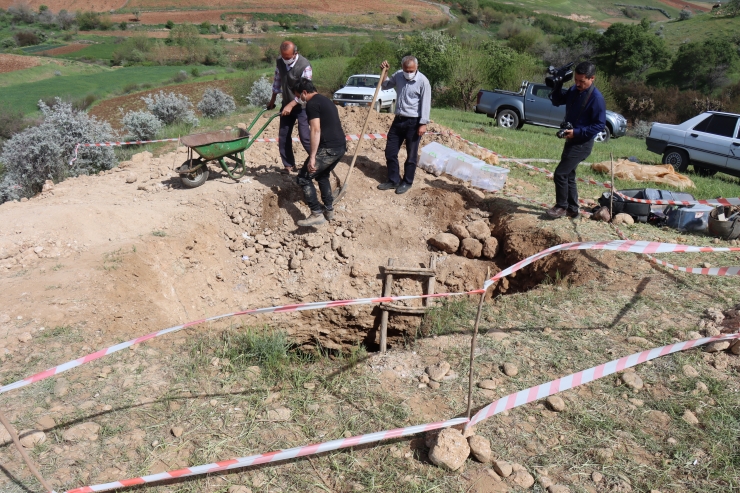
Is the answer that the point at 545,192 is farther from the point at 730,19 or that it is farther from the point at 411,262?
the point at 730,19

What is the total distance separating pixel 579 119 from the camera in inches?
215

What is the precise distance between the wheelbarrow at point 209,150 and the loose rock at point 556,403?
4.84 meters

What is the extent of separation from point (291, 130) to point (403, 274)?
251 cm

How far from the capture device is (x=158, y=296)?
5.20 meters

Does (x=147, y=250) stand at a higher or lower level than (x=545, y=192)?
lower

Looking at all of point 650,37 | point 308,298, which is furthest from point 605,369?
point 650,37

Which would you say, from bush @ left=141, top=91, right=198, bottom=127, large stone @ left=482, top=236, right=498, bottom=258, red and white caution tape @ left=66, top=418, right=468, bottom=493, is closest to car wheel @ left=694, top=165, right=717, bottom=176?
large stone @ left=482, top=236, right=498, bottom=258

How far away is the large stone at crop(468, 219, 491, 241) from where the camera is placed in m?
6.29

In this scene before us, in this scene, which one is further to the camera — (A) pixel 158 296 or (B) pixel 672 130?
(B) pixel 672 130

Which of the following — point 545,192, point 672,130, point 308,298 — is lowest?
point 308,298

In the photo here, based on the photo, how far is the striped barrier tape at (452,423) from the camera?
276cm

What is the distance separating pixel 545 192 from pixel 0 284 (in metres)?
7.20

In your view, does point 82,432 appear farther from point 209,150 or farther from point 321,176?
point 209,150

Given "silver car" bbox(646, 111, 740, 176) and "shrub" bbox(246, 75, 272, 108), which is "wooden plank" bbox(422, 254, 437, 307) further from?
"shrub" bbox(246, 75, 272, 108)
